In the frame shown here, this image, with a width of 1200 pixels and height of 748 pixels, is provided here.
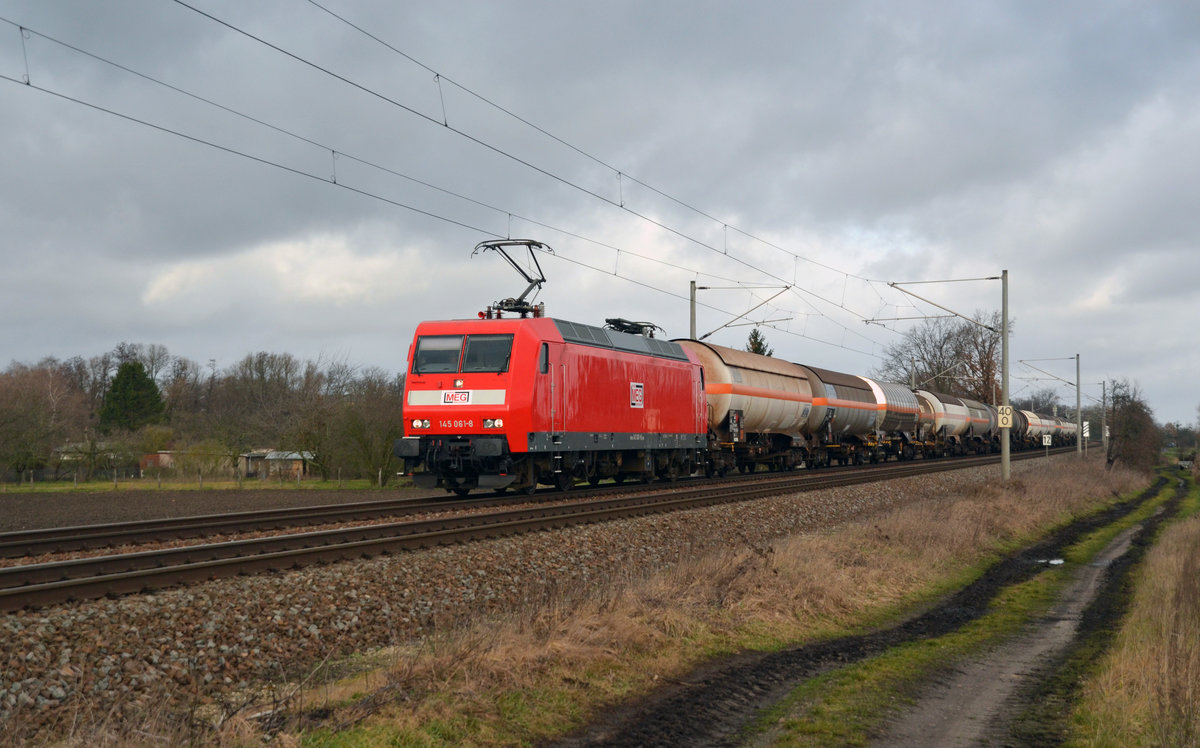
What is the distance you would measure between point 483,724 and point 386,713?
2.03ft

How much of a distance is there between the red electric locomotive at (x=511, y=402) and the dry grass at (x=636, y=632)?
5861 millimetres

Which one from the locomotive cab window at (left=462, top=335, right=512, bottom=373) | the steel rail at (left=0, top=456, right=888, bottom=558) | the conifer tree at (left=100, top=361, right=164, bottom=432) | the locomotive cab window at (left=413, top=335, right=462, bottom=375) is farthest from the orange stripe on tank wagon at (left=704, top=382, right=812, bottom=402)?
the conifer tree at (left=100, top=361, right=164, bottom=432)

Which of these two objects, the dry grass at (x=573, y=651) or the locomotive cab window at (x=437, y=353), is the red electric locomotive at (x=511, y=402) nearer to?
the locomotive cab window at (x=437, y=353)

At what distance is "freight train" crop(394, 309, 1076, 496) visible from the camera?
57.9ft

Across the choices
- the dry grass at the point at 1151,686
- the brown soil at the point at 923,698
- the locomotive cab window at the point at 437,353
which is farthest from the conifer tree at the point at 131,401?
the dry grass at the point at 1151,686

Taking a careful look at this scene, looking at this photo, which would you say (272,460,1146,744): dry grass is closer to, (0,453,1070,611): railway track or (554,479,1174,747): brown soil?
(554,479,1174,747): brown soil

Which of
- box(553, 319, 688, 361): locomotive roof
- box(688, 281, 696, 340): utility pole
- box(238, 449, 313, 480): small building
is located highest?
box(688, 281, 696, 340): utility pole

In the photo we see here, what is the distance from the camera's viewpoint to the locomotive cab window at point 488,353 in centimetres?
1780

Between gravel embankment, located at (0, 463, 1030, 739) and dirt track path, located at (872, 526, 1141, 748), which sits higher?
gravel embankment, located at (0, 463, 1030, 739)

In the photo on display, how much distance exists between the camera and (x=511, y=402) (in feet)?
57.1

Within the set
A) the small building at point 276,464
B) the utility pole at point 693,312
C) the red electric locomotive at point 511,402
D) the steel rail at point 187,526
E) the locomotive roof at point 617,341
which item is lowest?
the small building at point 276,464

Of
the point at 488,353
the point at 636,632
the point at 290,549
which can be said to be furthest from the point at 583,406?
→ the point at 636,632

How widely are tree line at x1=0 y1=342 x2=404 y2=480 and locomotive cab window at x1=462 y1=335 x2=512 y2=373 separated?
1548 centimetres

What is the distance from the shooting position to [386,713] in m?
5.72
